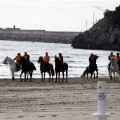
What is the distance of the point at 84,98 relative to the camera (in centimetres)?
2166

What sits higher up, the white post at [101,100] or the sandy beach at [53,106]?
the white post at [101,100]

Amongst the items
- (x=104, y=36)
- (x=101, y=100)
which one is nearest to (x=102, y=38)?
(x=104, y=36)

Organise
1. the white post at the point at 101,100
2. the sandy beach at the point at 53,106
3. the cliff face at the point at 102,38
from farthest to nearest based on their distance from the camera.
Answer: the cliff face at the point at 102,38
the sandy beach at the point at 53,106
the white post at the point at 101,100

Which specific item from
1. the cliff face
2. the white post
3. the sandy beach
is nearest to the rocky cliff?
the cliff face

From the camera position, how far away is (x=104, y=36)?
161 meters

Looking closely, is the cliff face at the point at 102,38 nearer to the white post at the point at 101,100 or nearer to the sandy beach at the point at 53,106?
the sandy beach at the point at 53,106

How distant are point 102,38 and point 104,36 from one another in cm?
175

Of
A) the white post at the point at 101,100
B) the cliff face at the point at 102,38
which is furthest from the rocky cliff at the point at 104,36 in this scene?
the white post at the point at 101,100

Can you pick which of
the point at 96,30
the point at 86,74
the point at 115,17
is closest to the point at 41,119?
the point at 86,74

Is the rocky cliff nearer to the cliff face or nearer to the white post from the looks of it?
the cliff face

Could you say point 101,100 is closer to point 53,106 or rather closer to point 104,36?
point 53,106

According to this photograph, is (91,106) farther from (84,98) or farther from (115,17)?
(115,17)

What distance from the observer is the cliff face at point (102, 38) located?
154000 mm

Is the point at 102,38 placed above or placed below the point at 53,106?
above
